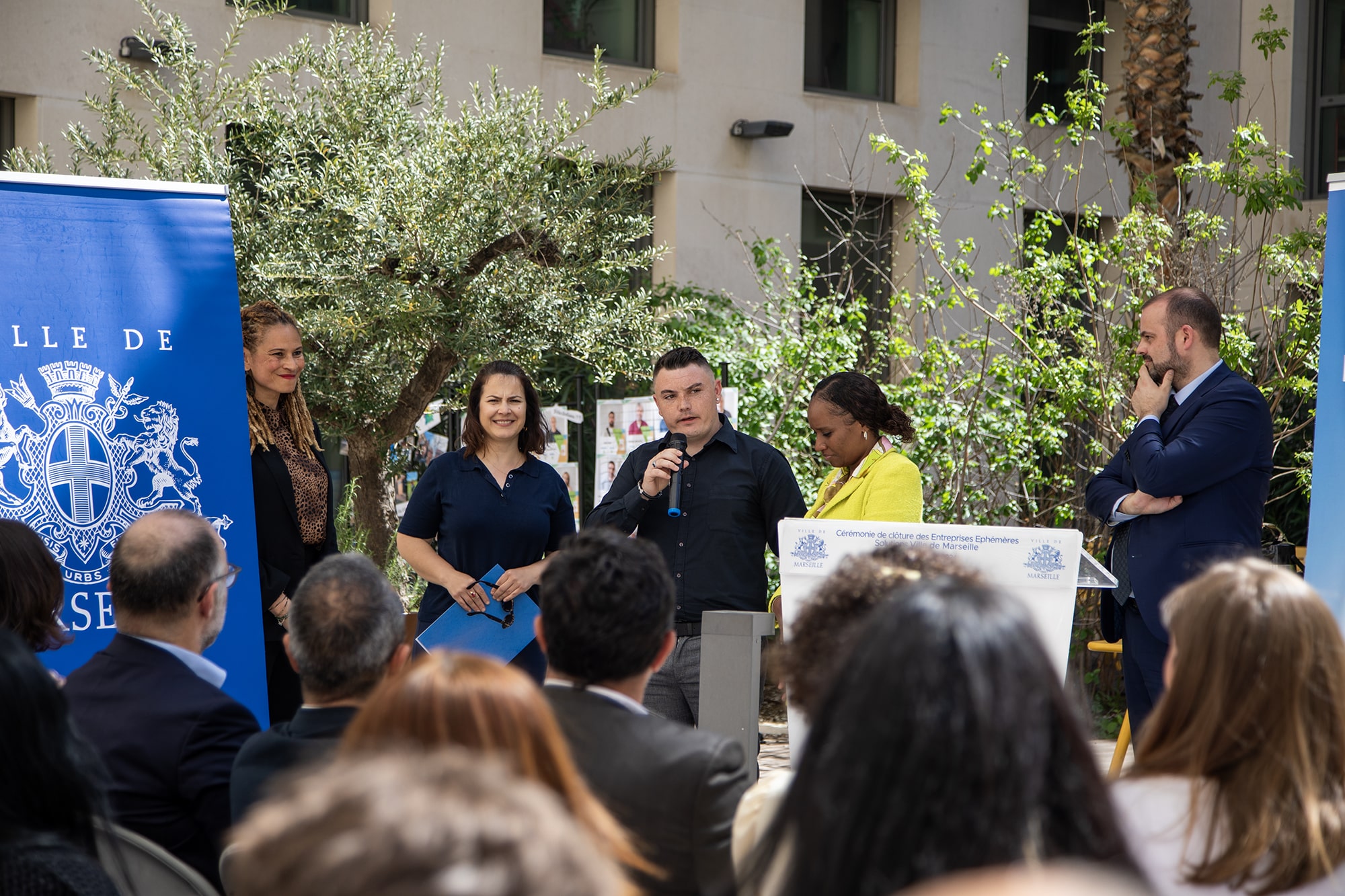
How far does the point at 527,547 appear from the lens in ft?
15.1

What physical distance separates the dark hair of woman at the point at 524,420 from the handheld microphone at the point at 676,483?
52cm

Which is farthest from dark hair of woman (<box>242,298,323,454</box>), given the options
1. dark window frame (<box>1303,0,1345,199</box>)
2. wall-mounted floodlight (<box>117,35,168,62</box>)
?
dark window frame (<box>1303,0,1345,199</box>)

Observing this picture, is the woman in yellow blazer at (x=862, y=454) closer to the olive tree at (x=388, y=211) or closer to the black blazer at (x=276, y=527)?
the black blazer at (x=276, y=527)

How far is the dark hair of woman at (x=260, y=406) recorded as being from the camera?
459 cm

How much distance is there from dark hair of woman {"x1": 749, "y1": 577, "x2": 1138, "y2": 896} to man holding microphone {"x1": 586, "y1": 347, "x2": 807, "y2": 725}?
9.50 feet

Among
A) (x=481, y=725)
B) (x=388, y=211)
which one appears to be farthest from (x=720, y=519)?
(x=388, y=211)

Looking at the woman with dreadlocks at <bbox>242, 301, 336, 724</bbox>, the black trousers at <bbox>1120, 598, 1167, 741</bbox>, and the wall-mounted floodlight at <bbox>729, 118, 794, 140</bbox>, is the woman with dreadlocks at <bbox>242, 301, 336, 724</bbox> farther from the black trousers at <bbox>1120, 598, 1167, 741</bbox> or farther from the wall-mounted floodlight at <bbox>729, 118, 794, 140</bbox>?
the wall-mounted floodlight at <bbox>729, 118, 794, 140</bbox>

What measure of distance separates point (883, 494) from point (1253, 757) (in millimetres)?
2273

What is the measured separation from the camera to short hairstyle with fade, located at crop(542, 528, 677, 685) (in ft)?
7.87

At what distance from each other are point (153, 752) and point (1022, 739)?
1.89 m

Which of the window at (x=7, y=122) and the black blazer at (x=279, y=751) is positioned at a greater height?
the window at (x=7, y=122)

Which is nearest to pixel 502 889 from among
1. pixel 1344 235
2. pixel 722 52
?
pixel 1344 235

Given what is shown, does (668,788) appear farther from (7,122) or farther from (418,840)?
(7,122)

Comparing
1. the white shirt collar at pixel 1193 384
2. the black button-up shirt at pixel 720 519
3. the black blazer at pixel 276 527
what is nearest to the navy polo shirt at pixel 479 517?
the black button-up shirt at pixel 720 519
